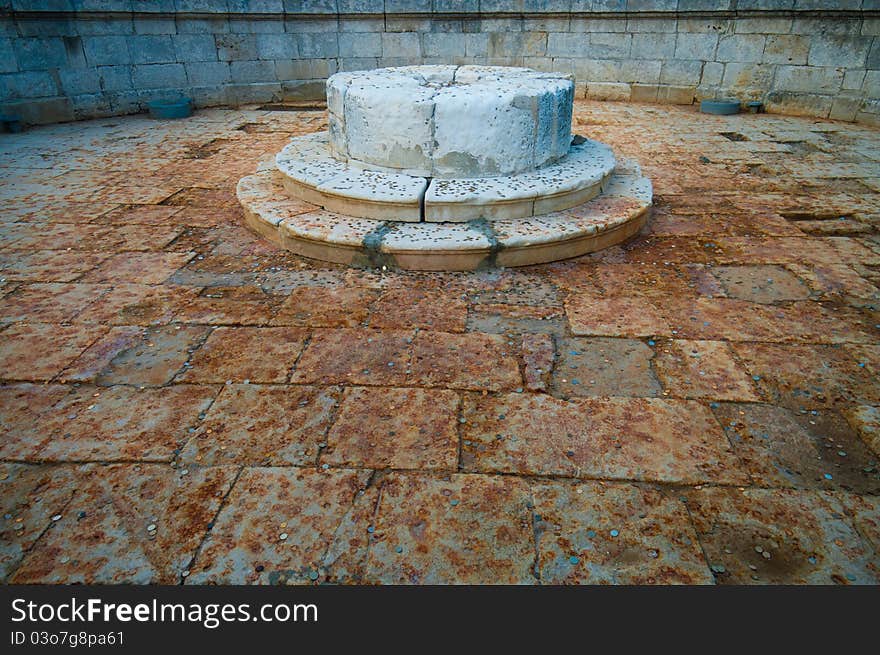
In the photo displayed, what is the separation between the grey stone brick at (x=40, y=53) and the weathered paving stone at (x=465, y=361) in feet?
24.2

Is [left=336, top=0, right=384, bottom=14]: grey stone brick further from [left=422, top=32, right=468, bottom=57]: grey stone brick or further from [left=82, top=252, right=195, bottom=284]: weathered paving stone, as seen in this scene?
[left=82, top=252, right=195, bottom=284]: weathered paving stone

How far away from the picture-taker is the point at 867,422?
2.38m

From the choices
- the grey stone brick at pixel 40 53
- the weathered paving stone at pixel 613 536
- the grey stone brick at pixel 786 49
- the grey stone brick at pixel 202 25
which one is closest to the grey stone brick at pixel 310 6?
the grey stone brick at pixel 202 25

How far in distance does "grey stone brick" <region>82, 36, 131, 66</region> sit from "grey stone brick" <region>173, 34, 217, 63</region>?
2.20 feet

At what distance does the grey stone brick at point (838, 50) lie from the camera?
7360mm

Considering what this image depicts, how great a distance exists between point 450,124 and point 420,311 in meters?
1.50

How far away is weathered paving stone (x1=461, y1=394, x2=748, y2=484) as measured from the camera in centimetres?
215

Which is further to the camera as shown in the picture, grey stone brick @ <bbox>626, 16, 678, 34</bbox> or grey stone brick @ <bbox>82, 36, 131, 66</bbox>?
grey stone brick @ <bbox>626, 16, 678, 34</bbox>

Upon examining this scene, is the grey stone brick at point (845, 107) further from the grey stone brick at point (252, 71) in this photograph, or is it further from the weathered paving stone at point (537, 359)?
the grey stone brick at point (252, 71)

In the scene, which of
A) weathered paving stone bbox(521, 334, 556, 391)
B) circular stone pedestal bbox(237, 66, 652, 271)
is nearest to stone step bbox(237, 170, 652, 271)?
circular stone pedestal bbox(237, 66, 652, 271)

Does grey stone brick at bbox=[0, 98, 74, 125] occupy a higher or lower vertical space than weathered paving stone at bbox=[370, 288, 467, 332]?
higher

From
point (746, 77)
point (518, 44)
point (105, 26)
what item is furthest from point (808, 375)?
point (105, 26)

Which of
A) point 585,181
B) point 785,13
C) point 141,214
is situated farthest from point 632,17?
point 141,214

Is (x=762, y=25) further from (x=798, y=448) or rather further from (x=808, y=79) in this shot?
(x=798, y=448)
